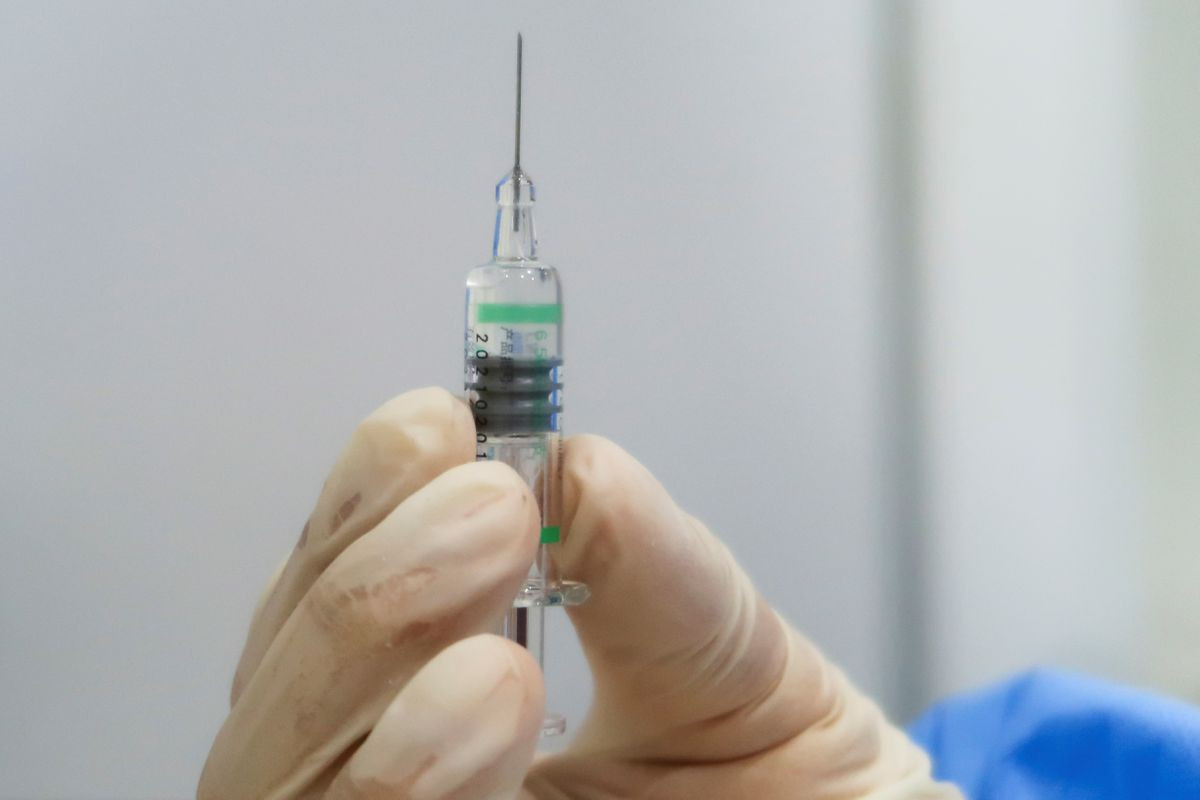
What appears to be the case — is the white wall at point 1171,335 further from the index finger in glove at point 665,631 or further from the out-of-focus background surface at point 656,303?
the index finger in glove at point 665,631

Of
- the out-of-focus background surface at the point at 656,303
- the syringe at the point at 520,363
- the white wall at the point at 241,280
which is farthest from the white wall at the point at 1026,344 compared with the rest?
the syringe at the point at 520,363

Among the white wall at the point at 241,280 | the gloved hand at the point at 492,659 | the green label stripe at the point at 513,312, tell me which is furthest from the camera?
the white wall at the point at 241,280

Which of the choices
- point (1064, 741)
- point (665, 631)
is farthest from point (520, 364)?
point (1064, 741)

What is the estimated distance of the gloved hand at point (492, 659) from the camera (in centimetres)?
55

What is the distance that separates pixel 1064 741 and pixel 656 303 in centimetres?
73

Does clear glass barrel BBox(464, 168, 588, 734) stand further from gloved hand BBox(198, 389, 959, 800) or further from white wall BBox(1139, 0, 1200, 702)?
white wall BBox(1139, 0, 1200, 702)

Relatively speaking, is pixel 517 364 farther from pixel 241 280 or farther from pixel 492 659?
pixel 241 280

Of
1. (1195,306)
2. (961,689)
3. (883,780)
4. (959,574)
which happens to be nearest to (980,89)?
(1195,306)

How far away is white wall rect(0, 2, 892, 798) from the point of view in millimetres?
1081

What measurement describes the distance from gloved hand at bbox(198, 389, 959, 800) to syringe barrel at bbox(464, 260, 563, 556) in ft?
0.10

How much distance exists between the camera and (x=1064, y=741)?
108 centimetres

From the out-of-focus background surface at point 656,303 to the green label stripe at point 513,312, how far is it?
20.2 inches

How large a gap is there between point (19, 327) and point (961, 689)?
1421 millimetres

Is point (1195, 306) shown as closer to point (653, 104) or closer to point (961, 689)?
point (961, 689)
